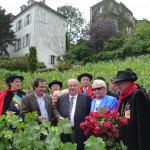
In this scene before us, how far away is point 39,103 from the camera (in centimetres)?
490

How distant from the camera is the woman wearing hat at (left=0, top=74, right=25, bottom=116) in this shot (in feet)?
16.5

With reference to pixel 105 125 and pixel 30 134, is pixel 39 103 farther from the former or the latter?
pixel 30 134

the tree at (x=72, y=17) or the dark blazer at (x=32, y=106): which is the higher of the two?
the tree at (x=72, y=17)

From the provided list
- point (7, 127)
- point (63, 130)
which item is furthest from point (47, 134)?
point (7, 127)

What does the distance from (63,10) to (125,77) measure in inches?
1999

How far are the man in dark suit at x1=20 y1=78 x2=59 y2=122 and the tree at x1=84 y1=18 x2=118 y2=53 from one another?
2710cm

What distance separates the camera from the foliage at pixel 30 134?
2.16 metres

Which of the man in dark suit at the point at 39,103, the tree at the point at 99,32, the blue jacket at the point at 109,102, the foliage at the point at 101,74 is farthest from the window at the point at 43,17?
the blue jacket at the point at 109,102

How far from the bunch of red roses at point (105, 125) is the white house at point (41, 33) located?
108ft

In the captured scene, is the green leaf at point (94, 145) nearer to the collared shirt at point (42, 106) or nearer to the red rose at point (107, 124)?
the red rose at point (107, 124)

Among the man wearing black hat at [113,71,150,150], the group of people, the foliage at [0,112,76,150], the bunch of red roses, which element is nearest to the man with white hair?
the group of people

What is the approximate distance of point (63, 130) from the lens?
227 centimetres

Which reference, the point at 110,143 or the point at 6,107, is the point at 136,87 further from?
the point at 6,107

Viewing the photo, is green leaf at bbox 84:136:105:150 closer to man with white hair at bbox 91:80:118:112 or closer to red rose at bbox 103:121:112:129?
red rose at bbox 103:121:112:129
